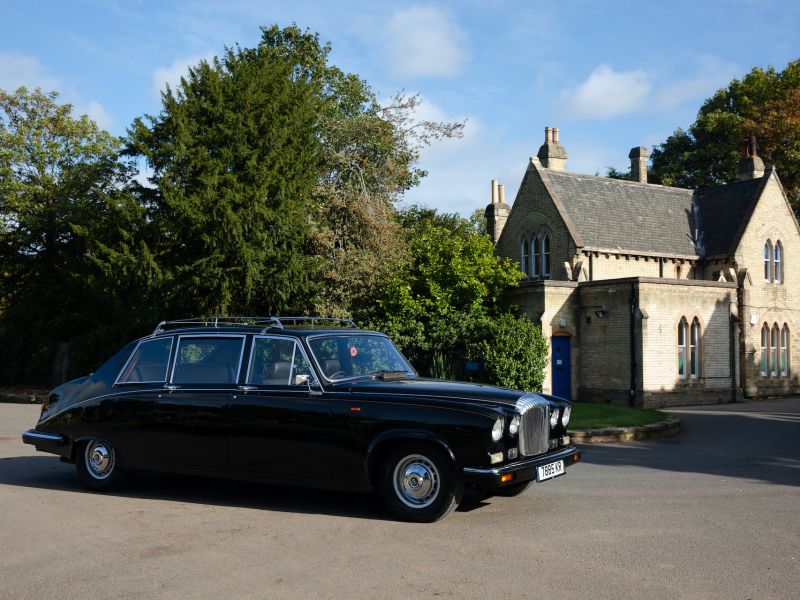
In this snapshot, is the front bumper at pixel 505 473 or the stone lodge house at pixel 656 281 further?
the stone lodge house at pixel 656 281

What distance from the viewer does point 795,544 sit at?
6.62 metres

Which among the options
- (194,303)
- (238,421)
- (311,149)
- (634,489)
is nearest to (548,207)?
(311,149)

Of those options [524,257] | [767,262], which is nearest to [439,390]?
[524,257]

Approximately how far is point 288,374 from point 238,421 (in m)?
0.73

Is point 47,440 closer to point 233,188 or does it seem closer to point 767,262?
point 233,188

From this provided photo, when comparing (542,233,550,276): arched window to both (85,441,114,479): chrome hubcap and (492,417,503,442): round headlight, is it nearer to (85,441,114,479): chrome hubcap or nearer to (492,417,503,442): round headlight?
(85,441,114,479): chrome hubcap

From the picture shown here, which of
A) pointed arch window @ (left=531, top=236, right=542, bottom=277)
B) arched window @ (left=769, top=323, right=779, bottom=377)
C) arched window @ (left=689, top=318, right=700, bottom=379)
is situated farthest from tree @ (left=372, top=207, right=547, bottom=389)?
arched window @ (left=769, top=323, right=779, bottom=377)

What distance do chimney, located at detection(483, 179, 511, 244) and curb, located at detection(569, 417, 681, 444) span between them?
21708 mm

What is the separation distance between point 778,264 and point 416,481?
29.7 metres

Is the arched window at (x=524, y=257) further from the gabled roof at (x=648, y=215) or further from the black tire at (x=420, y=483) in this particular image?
the black tire at (x=420, y=483)

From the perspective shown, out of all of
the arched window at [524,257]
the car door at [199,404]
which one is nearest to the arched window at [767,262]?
the arched window at [524,257]

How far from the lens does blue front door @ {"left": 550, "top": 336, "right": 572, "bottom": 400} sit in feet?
87.8

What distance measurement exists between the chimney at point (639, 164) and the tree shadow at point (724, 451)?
21.0m

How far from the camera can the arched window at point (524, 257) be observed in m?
32.6
